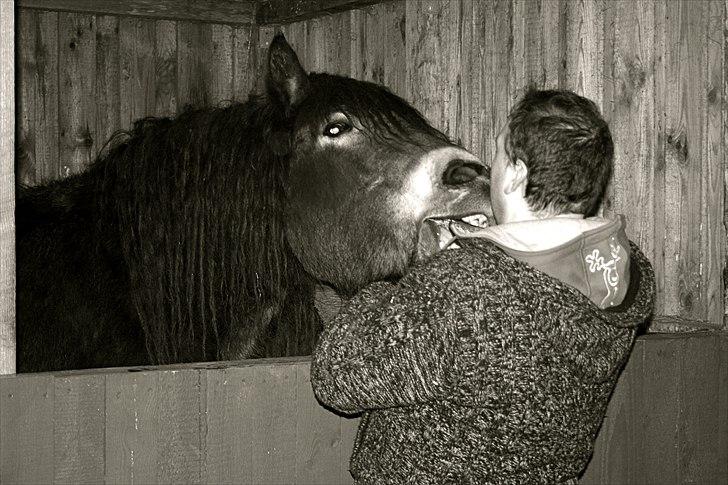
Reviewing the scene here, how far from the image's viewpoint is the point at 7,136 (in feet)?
5.19

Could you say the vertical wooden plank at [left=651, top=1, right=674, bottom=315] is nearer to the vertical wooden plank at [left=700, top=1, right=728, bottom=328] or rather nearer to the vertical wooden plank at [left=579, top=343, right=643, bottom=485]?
the vertical wooden plank at [left=700, top=1, right=728, bottom=328]

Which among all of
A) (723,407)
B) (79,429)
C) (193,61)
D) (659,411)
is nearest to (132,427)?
(79,429)

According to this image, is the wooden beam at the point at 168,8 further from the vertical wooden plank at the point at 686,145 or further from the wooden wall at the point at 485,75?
the vertical wooden plank at the point at 686,145

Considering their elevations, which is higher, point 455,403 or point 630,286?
point 630,286

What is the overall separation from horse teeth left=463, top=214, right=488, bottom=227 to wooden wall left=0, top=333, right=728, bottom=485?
0.60 metres

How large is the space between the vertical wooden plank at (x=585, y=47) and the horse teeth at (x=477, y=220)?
1.21m

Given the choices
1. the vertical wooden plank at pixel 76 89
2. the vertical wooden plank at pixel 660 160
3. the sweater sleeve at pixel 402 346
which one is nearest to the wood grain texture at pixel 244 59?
the vertical wooden plank at pixel 76 89

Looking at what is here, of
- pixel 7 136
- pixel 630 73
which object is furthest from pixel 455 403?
Answer: pixel 630 73

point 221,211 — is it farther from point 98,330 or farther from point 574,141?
point 574,141

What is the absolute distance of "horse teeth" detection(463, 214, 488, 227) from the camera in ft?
7.65

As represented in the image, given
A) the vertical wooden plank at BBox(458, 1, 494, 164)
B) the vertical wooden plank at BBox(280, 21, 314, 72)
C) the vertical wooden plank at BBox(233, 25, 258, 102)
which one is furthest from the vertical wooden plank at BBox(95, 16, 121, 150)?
the vertical wooden plank at BBox(458, 1, 494, 164)

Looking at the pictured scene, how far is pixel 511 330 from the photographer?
1508 millimetres

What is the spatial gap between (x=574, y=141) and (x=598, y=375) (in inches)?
17.6

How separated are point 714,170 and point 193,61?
3632mm
